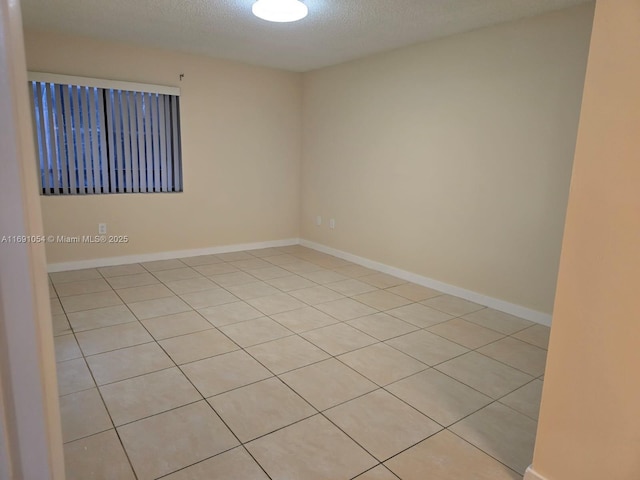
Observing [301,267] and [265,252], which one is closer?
[301,267]

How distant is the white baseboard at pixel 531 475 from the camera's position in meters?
1.62

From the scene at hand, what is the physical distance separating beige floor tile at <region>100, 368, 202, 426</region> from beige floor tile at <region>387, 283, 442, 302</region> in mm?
2248

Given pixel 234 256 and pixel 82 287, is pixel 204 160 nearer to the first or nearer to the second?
pixel 234 256

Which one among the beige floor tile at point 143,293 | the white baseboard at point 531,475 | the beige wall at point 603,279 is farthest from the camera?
the beige floor tile at point 143,293

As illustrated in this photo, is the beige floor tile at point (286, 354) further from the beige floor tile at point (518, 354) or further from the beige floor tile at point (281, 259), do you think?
the beige floor tile at point (281, 259)

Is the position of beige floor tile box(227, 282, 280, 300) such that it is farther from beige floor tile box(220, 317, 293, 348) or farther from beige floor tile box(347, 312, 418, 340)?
beige floor tile box(347, 312, 418, 340)

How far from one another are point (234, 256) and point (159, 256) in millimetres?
887

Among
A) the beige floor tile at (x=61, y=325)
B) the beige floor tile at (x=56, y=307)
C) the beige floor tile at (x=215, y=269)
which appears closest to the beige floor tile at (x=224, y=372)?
the beige floor tile at (x=61, y=325)

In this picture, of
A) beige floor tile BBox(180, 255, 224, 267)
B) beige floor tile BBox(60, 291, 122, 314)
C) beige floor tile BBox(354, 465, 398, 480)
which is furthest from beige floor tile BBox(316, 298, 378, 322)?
beige floor tile BBox(180, 255, 224, 267)

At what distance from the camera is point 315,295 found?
390 cm

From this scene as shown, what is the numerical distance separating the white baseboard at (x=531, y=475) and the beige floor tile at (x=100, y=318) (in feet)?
8.97

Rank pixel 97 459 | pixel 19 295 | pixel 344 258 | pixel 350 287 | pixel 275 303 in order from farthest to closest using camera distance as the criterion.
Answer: pixel 344 258 → pixel 350 287 → pixel 275 303 → pixel 97 459 → pixel 19 295

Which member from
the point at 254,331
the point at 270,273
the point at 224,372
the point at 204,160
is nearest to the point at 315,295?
the point at 270,273

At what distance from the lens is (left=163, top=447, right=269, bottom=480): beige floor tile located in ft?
5.51
